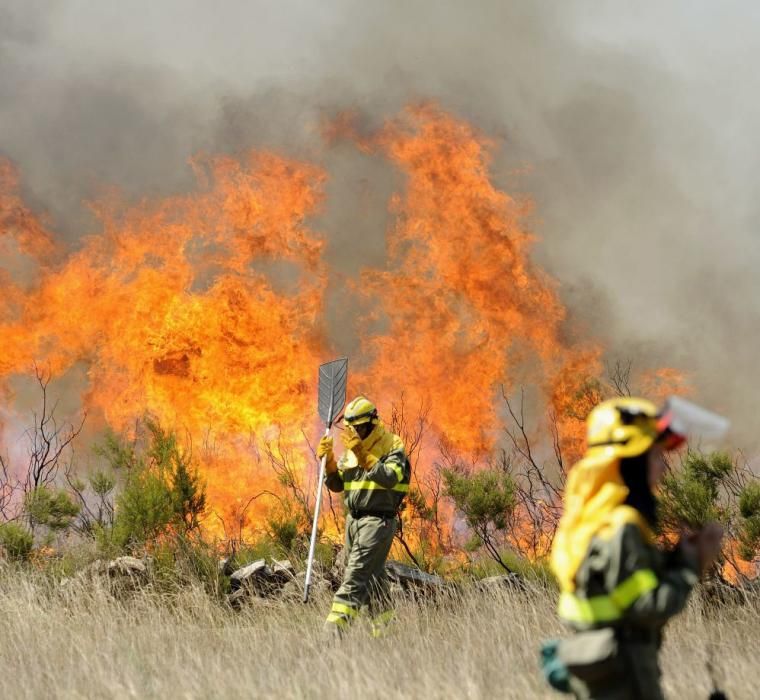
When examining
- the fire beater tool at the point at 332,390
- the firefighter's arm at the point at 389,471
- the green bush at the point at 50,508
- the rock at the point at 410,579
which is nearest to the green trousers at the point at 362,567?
the firefighter's arm at the point at 389,471

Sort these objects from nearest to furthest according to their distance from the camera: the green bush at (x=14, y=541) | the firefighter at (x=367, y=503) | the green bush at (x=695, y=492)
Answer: the firefighter at (x=367, y=503) < the green bush at (x=695, y=492) < the green bush at (x=14, y=541)

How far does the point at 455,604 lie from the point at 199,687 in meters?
3.05

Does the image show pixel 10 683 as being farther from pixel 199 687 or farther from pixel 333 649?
pixel 333 649

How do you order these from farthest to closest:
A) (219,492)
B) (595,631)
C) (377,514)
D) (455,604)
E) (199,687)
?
(219,492), (455,604), (377,514), (199,687), (595,631)

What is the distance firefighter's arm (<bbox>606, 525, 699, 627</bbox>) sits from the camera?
86.7 inches

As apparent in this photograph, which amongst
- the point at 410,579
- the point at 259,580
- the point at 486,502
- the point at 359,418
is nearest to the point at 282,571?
the point at 259,580

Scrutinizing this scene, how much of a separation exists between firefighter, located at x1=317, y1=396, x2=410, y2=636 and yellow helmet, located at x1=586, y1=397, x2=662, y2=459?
391 centimetres

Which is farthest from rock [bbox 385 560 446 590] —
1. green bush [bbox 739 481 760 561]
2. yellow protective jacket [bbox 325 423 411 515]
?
green bush [bbox 739 481 760 561]

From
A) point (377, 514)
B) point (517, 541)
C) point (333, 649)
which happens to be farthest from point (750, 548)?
point (333, 649)

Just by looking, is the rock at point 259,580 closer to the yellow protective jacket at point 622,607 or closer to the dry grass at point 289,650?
the dry grass at point 289,650

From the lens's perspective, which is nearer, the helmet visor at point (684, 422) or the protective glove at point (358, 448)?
the helmet visor at point (684, 422)

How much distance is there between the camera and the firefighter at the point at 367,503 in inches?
241

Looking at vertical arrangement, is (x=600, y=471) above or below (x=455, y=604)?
above

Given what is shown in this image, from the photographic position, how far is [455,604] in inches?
272
